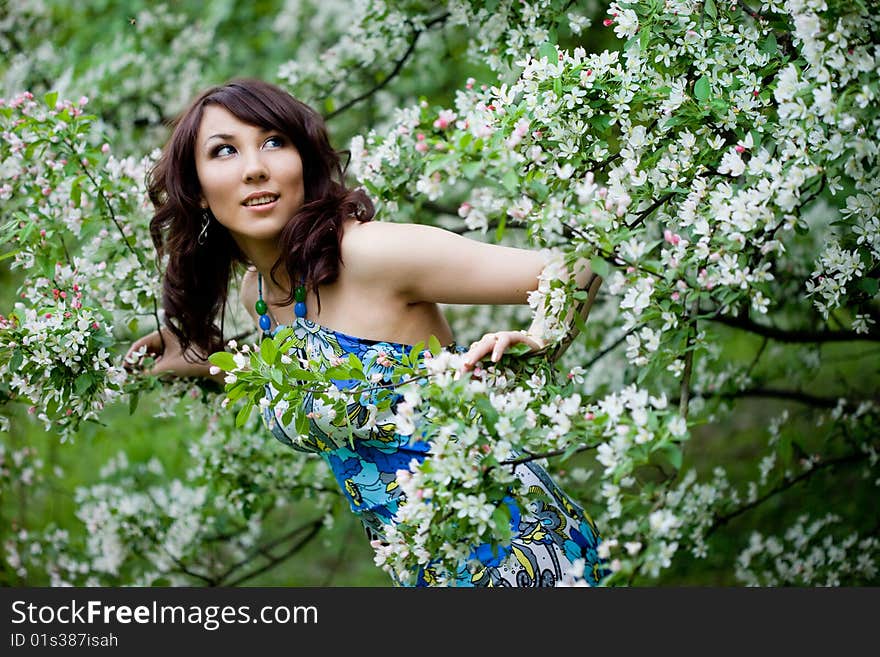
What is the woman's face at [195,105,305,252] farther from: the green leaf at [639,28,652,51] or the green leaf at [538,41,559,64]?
the green leaf at [639,28,652,51]

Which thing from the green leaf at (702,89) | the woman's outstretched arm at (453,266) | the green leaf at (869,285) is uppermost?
the green leaf at (702,89)

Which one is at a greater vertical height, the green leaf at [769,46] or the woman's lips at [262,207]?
the green leaf at [769,46]

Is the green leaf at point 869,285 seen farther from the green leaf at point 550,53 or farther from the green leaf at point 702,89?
the green leaf at point 550,53

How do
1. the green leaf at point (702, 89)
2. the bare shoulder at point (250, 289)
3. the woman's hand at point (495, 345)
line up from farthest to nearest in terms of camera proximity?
the bare shoulder at point (250, 289) < the green leaf at point (702, 89) < the woman's hand at point (495, 345)

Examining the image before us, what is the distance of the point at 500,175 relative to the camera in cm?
180

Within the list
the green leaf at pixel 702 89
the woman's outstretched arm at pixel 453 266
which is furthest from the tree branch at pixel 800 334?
the woman's outstretched arm at pixel 453 266

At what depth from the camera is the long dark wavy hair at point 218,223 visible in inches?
97.0

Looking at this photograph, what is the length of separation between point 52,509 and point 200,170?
3.71 m

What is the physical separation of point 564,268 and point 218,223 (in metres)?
1.18

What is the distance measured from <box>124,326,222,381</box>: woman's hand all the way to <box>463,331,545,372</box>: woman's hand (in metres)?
1.28

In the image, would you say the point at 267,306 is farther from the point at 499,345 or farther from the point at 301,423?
the point at 499,345

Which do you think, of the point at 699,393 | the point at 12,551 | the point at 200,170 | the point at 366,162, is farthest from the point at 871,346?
the point at 12,551

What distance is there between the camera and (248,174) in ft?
8.18

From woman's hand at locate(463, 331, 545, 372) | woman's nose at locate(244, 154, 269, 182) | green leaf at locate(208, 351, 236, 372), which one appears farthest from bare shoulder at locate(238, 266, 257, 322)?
woman's hand at locate(463, 331, 545, 372)
